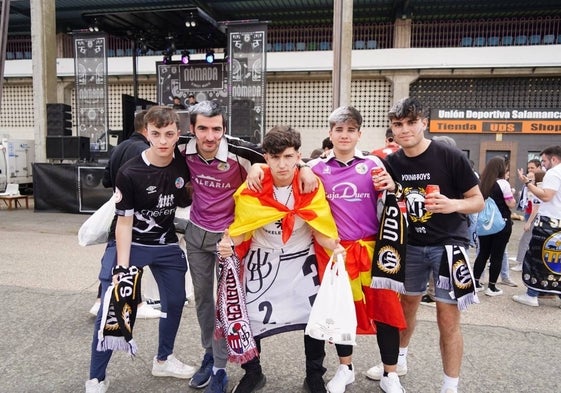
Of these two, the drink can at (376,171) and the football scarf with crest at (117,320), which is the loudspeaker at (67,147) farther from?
the drink can at (376,171)

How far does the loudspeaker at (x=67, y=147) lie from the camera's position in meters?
11.7

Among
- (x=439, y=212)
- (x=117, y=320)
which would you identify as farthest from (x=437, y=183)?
(x=117, y=320)

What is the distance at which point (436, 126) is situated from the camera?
591 inches

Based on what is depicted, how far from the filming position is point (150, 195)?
273 centimetres

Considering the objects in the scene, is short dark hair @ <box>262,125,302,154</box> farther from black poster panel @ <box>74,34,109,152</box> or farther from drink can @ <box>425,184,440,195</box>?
black poster panel @ <box>74,34,109,152</box>

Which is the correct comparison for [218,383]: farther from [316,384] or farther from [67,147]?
[67,147]

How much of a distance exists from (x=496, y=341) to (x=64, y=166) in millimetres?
10665

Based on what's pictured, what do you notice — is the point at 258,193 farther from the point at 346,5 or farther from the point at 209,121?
the point at 346,5

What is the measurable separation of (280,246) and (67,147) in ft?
36.4

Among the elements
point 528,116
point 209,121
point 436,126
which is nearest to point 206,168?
point 209,121

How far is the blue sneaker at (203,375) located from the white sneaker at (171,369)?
0.37 feet

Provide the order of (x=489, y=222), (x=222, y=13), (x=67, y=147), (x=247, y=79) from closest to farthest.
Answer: (x=489, y=222), (x=247, y=79), (x=67, y=147), (x=222, y=13)

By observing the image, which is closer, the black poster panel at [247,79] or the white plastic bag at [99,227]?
the white plastic bag at [99,227]

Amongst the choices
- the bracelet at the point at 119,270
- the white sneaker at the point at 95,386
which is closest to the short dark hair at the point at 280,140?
the bracelet at the point at 119,270
